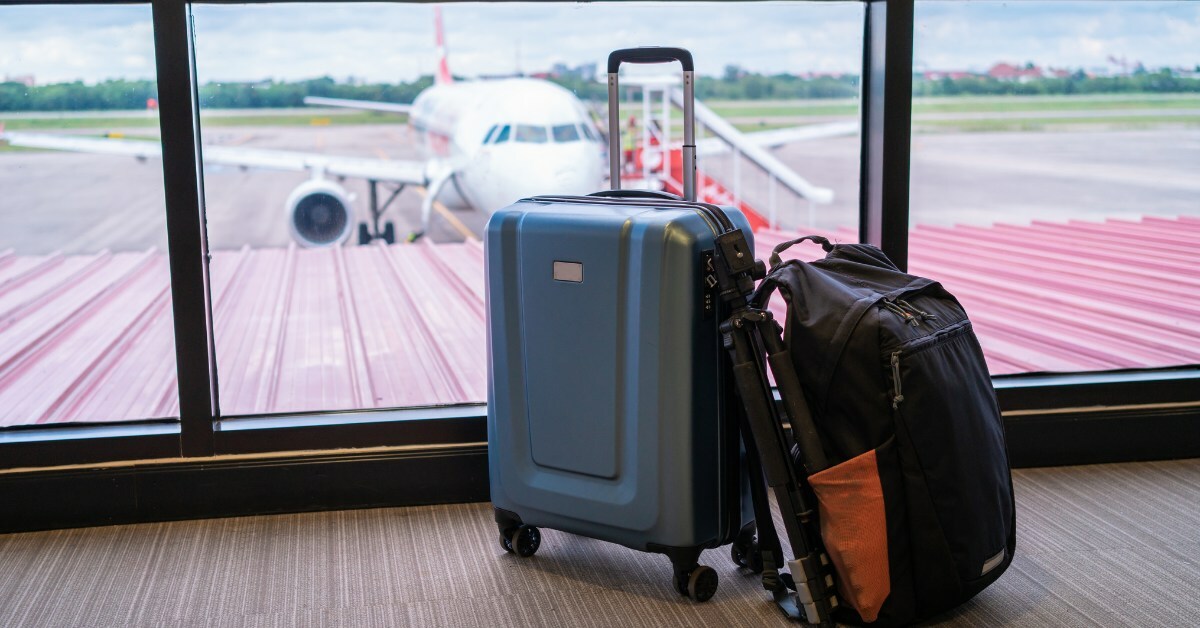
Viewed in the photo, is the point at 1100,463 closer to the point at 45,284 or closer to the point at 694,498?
the point at 694,498

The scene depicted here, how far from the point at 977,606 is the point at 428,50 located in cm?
1190

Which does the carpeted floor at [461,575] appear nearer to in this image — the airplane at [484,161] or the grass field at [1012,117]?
the grass field at [1012,117]

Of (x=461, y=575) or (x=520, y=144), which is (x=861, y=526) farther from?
(x=520, y=144)

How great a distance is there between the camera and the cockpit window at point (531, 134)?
24.0 feet

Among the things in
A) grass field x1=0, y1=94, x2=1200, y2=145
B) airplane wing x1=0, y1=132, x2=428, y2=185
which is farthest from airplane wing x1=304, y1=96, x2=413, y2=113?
grass field x1=0, y1=94, x2=1200, y2=145

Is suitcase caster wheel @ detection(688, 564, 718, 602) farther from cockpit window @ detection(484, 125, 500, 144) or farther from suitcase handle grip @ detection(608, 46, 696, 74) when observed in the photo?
cockpit window @ detection(484, 125, 500, 144)

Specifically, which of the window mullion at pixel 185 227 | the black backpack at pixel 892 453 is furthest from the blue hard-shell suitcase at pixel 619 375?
the window mullion at pixel 185 227

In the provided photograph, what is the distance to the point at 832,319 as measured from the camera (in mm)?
1315

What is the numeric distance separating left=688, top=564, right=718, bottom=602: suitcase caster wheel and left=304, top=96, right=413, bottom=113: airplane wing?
31.5 feet

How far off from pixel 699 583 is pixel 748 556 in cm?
14

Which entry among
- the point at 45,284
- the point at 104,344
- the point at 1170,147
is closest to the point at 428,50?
the point at 45,284

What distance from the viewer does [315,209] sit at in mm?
6789

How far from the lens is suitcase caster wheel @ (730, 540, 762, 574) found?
153cm

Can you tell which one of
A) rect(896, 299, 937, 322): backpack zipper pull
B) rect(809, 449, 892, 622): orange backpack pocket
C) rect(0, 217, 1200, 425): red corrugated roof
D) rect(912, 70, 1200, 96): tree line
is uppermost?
rect(912, 70, 1200, 96): tree line
